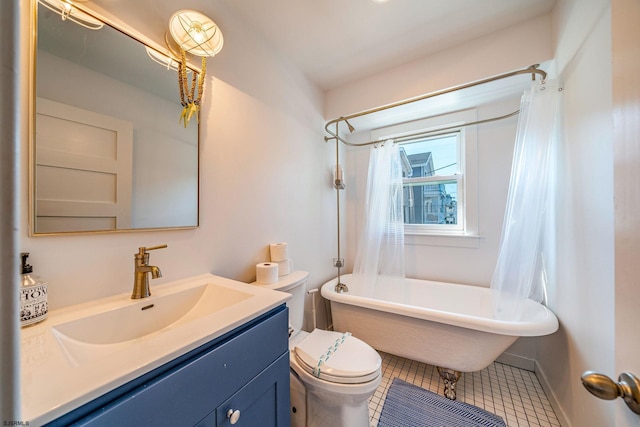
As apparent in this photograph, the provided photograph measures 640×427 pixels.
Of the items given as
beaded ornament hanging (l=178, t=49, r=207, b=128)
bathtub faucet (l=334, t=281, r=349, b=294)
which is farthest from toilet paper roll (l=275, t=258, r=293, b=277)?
beaded ornament hanging (l=178, t=49, r=207, b=128)

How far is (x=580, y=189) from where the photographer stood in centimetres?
118

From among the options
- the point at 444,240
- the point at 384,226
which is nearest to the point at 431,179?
the point at 444,240

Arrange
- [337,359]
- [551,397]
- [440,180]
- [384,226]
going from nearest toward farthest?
[337,359], [551,397], [384,226], [440,180]

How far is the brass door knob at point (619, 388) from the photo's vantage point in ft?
1.38

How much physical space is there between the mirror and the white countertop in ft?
0.99

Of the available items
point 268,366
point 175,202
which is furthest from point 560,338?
point 175,202

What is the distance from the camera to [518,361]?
6.11ft

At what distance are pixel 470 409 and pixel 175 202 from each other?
6.74ft

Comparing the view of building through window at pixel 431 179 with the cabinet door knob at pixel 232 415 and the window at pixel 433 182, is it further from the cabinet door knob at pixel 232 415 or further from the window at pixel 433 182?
the cabinet door knob at pixel 232 415

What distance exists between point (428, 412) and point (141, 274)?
173cm

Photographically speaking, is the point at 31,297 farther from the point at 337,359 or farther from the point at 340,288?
the point at 340,288

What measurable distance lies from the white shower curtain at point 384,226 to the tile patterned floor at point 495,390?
66 cm

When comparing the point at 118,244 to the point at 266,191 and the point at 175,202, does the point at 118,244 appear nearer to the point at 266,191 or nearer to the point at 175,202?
the point at 175,202

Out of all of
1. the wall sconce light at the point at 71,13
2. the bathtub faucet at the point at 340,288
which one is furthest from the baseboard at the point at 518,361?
the wall sconce light at the point at 71,13
